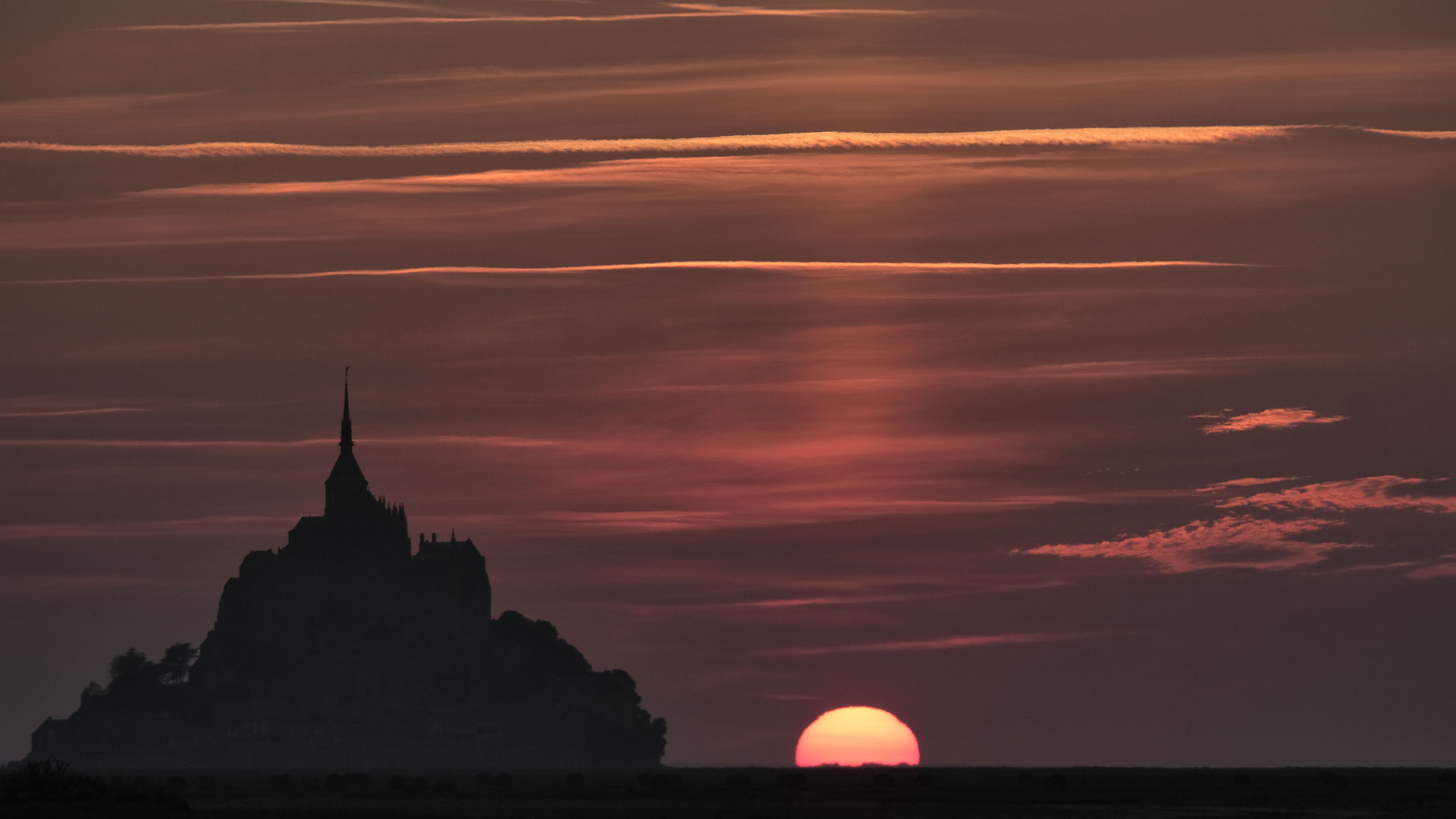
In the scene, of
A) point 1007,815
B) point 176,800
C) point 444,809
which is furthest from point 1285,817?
point 176,800

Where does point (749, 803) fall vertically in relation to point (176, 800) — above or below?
above

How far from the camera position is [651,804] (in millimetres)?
140750

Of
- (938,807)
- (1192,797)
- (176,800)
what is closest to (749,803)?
(938,807)

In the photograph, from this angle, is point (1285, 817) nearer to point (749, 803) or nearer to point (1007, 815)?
point (1007, 815)

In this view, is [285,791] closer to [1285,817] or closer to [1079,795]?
[1079,795]

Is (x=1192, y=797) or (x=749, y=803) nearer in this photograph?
(x=749, y=803)

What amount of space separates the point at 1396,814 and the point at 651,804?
4830 centimetres

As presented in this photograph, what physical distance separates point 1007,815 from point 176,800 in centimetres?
4824

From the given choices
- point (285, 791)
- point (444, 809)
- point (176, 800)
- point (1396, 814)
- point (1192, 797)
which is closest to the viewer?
point (176, 800)

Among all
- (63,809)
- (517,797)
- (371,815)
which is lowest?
(63,809)

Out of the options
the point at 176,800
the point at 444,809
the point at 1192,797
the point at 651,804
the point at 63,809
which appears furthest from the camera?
the point at 1192,797

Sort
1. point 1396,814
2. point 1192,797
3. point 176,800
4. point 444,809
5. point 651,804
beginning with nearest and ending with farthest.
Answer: point 176,800, point 1396,814, point 444,809, point 651,804, point 1192,797

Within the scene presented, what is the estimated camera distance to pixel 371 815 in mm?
121438

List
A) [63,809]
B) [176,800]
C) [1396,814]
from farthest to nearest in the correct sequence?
[1396,814], [176,800], [63,809]
